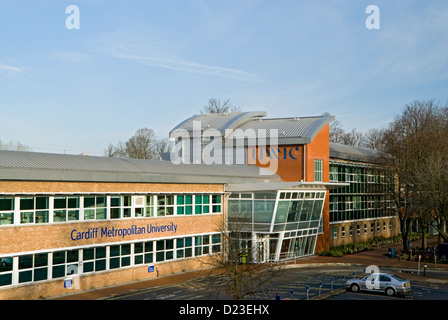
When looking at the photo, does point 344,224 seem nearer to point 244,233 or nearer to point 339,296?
point 244,233

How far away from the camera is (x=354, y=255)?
4400cm

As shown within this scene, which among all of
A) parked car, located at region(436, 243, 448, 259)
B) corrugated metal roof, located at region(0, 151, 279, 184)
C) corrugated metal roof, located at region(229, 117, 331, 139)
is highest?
corrugated metal roof, located at region(229, 117, 331, 139)

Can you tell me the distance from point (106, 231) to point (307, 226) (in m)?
19.3

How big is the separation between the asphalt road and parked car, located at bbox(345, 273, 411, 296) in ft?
1.21

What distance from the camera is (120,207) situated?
94.4 feet

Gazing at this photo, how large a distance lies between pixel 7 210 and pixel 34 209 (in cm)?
138

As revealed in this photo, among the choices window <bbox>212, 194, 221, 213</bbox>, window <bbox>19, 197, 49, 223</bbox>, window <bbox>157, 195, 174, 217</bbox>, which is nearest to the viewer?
window <bbox>19, 197, 49, 223</bbox>

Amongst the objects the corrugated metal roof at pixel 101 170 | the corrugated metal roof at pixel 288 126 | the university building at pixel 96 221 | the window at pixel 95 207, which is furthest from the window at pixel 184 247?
the corrugated metal roof at pixel 288 126

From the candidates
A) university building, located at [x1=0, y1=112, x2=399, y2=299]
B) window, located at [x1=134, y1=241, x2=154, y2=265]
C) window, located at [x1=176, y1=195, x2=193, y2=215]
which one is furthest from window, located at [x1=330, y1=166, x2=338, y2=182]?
window, located at [x1=134, y1=241, x2=154, y2=265]

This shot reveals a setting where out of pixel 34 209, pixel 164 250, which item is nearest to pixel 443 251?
pixel 164 250

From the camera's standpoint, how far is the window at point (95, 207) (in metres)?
26.8

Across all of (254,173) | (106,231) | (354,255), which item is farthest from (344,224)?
(106,231)

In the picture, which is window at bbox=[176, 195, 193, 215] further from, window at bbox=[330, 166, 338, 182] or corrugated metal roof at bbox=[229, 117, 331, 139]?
window at bbox=[330, 166, 338, 182]

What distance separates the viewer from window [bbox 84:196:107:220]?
26800 millimetres
